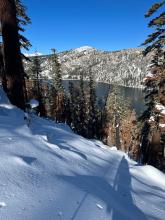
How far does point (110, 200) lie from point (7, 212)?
1.60 m

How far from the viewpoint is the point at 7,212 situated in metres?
2.17

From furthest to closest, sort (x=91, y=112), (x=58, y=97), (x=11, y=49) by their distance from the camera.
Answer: (x=91, y=112)
(x=58, y=97)
(x=11, y=49)

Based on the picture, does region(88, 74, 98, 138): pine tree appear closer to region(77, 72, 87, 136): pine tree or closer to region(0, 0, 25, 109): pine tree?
region(77, 72, 87, 136): pine tree

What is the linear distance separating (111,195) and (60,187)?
3.22 ft

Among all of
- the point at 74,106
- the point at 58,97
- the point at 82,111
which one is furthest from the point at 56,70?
the point at 74,106

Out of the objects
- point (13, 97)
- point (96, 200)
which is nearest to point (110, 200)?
point (96, 200)

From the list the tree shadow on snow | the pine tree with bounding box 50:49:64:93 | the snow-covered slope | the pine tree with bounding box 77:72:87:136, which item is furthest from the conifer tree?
the tree shadow on snow

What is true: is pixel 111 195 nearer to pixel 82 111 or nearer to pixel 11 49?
pixel 11 49

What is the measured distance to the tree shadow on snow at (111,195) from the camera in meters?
3.05

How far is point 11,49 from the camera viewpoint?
728cm

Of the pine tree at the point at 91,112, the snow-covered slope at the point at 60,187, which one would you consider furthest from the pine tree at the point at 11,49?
the pine tree at the point at 91,112

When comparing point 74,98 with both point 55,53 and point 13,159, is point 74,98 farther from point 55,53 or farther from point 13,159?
point 13,159

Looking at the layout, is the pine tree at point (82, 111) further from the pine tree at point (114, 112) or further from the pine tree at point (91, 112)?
the pine tree at point (114, 112)

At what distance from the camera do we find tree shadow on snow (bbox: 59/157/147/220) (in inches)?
120
